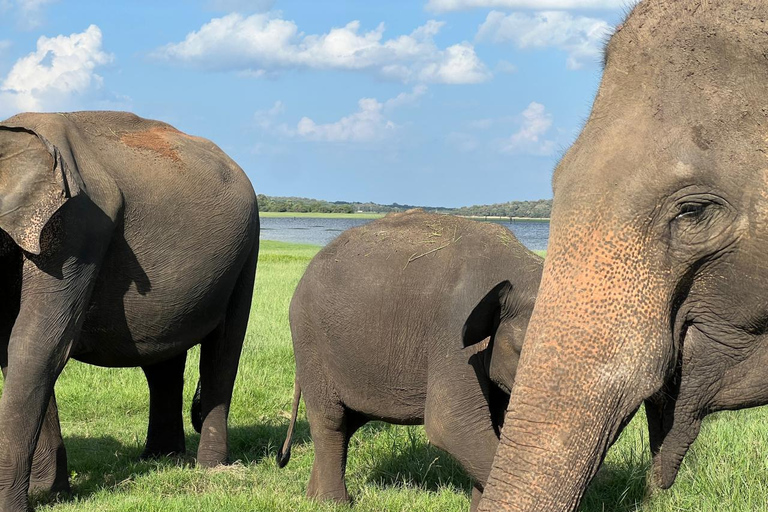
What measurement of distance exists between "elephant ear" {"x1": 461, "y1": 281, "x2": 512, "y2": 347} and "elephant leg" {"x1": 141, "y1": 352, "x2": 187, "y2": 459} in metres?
2.95

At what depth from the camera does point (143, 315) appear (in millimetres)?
5809

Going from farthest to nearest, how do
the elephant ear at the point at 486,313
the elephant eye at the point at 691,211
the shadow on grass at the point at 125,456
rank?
the shadow on grass at the point at 125,456 < the elephant ear at the point at 486,313 < the elephant eye at the point at 691,211

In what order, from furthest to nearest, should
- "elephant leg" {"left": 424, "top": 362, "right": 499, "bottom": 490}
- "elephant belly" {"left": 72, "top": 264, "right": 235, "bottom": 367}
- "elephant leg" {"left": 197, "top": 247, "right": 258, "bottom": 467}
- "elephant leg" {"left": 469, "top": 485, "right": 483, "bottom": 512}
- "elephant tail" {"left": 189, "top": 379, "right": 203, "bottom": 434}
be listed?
"elephant tail" {"left": 189, "top": 379, "right": 203, "bottom": 434}
"elephant leg" {"left": 197, "top": 247, "right": 258, "bottom": 467}
"elephant belly" {"left": 72, "top": 264, "right": 235, "bottom": 367}
"elephant leg" {"left": 469, "top": 485, "right": 483, "bottom": 512}
"elephant leg" {"left": 424, "top": 362, "right": 499, "bottom": 490}

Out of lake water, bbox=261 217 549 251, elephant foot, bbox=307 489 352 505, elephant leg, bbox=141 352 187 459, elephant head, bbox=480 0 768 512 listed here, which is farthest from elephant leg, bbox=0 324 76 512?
lake water, bbox=261 217 549 251

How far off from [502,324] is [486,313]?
0.38 ft

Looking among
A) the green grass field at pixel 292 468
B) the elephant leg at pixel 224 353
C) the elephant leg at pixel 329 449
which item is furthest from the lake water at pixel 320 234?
the elephant leg at pixel 329 449

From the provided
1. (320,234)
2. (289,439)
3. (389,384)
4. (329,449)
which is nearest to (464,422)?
(389,384)

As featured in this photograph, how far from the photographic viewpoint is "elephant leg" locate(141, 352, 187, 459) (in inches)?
264

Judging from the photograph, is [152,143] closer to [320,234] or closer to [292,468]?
[292,468]

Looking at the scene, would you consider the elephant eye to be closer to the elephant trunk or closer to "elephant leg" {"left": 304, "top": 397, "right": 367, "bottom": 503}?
the elephant trunk

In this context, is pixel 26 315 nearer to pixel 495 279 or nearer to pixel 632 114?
pixel 495 279

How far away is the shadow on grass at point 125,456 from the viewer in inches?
230

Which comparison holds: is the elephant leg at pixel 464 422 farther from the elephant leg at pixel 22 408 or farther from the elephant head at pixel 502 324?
the elephant leg at pixel 22 408

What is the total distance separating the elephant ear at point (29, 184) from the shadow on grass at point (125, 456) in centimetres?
150
